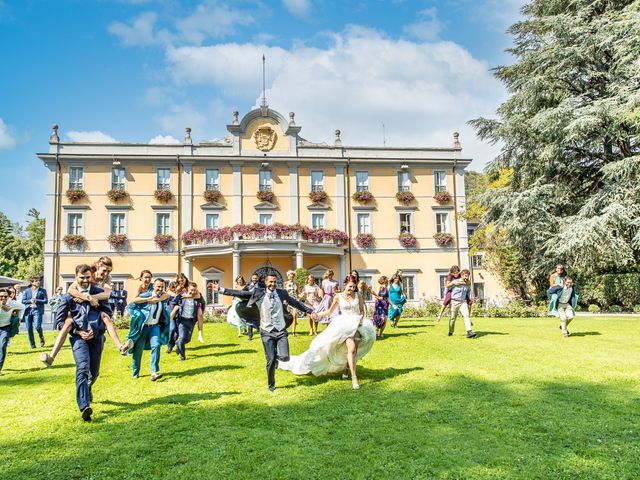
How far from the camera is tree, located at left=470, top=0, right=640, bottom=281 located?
21.5 m

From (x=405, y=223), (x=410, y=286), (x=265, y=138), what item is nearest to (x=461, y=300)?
(x=410, y=286)

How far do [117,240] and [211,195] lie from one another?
6862mm

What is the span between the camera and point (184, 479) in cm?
439

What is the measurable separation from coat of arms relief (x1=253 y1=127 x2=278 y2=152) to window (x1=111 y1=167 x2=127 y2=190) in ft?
30.7

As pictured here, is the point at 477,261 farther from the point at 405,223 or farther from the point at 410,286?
the point at 405,223

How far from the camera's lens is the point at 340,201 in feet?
111

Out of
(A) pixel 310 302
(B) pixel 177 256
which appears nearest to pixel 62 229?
(B) pixel 177 256

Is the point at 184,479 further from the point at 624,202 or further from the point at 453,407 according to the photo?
the point at 624,202

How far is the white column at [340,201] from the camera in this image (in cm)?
3344

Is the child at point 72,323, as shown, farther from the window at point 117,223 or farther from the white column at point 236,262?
the window at point 117,223

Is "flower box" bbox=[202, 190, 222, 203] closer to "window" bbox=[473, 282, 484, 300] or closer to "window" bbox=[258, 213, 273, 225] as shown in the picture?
"window" bbox=[258, 213, 273, 225]

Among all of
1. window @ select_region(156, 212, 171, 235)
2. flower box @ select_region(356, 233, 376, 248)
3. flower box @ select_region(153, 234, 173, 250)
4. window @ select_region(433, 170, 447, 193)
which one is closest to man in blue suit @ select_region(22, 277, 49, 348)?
flower box @ select_region(153, 234, 173, 250)

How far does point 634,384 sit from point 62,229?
32383 mm

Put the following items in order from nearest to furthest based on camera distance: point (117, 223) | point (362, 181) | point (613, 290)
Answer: point (613, 290) → point (117, 223) → point (362, 181)
